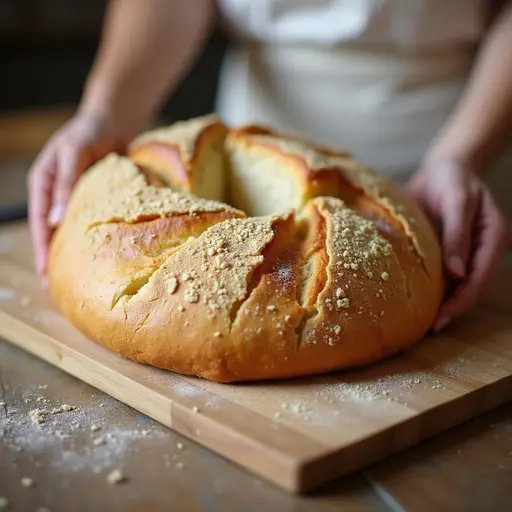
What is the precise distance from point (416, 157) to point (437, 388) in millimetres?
1015

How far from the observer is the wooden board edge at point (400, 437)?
0.98m

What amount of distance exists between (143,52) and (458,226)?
3.06 ft

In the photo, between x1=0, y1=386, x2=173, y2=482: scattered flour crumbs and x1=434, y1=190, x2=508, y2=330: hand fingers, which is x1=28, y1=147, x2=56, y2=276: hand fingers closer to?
x1=0, y1=386, x2=173, y2=482: scattered flour crumbs

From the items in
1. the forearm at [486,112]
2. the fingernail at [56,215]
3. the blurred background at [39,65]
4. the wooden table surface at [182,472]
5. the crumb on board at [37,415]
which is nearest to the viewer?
the wooden table surface at [182,472]

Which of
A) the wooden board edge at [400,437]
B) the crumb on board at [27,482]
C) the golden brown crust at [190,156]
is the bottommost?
the crumb on board at [27,482]

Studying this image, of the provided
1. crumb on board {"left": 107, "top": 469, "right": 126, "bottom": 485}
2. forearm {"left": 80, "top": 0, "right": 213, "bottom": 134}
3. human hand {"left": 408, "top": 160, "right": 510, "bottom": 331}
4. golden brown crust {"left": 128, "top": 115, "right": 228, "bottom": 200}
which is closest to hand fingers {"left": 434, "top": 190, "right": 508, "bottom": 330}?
human hand {"left": 408, "top": 160, "right": 510, "bottom": 331}

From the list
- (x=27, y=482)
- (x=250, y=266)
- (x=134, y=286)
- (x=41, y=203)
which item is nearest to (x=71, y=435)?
(x=27, y=482)

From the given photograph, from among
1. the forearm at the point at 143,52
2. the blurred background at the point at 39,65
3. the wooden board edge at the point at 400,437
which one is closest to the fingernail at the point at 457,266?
the wooden board edge at the point at 400,437

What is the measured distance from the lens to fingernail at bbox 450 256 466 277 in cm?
143

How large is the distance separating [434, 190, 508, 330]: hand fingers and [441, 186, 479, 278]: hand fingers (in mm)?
20

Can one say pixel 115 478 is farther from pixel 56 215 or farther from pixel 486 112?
pixel 486 112

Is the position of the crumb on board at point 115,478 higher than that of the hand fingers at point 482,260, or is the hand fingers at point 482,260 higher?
the hand fingers at point 482,260

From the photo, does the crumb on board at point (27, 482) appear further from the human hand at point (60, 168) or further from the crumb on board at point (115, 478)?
the human hand at point (60, 168)

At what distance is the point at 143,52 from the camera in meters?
1.97
